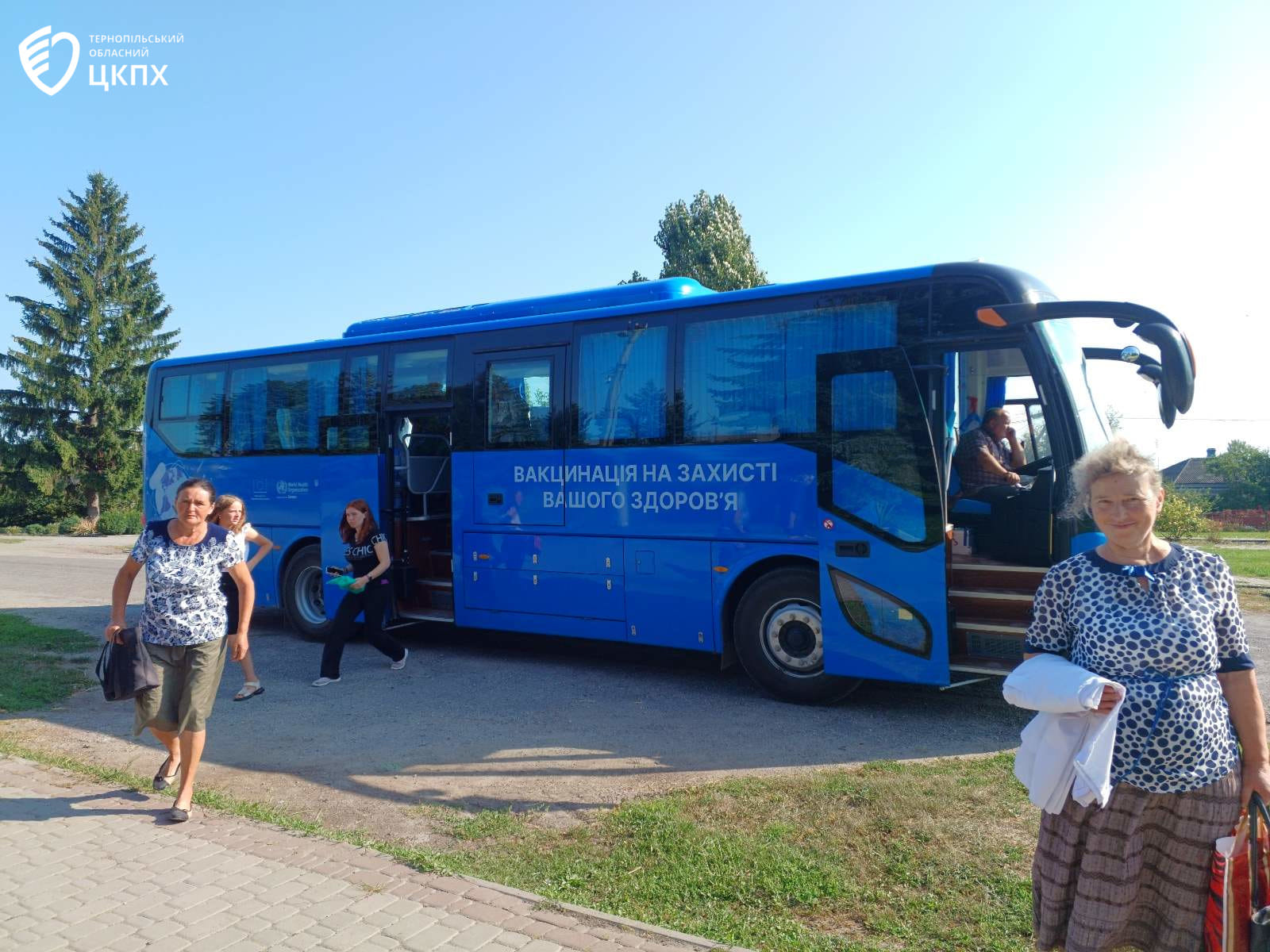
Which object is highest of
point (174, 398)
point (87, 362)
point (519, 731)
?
point (87, 362)

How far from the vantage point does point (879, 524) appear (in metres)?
7.31

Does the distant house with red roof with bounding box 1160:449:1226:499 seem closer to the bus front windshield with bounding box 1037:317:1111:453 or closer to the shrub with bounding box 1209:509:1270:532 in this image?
the shrub with bounding box 1209:509:1270:532

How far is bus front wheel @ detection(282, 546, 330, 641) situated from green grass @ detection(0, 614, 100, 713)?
2.13 meters

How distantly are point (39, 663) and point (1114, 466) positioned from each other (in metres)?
10.2

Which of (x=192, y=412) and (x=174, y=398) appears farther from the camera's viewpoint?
(x=174, y=398)

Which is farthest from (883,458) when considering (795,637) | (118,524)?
(118,524)

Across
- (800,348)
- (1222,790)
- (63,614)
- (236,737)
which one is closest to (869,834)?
(1222,790)

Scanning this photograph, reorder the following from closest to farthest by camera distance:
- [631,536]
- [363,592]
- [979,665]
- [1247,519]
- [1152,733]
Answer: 1. [1152,733]
2. [979,665]
3. [631,536]
4. [363,592]
5. [1247,519]

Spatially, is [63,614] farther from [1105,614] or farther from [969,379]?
[1105,614]

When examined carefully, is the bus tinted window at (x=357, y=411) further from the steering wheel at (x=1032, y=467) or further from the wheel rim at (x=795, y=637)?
the steering wheel at (x=1032, y=467)

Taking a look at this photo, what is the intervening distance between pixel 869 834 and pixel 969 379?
4461mm

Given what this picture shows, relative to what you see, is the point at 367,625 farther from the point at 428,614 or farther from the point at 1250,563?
the point at 1250,563

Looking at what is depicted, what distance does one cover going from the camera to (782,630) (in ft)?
26.4

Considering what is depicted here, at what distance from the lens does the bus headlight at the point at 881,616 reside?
7.19 m
